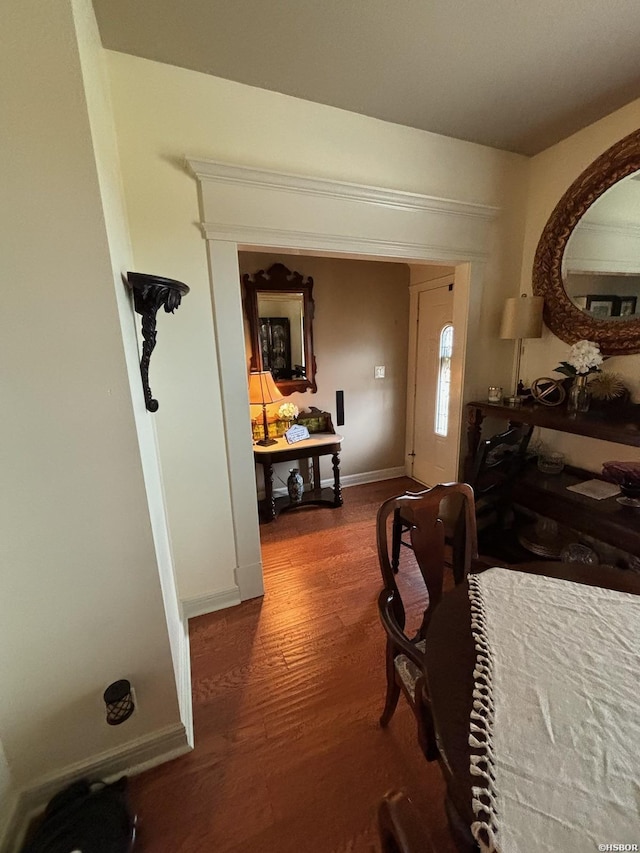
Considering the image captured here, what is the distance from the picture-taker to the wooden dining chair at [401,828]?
0.39 metres

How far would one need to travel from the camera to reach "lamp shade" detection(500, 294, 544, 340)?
2105mm

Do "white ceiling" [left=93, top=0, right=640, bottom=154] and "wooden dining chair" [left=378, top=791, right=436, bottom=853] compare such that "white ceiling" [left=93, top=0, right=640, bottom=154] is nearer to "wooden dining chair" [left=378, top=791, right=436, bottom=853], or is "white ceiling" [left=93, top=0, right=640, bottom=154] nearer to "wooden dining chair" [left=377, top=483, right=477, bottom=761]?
"wooden dining chair" [left=377, top=483, right=477, bottom=761]

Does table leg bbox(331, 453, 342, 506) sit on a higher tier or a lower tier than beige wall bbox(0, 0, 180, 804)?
lower

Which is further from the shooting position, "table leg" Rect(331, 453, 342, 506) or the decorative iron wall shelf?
"table leg" Rect(331, 453, 342, 506)

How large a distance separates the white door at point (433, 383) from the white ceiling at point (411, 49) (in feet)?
4.29

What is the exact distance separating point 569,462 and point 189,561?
2.46 metres

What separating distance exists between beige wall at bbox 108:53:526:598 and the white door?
3.13 feet

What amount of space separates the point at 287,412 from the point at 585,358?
6.99ft

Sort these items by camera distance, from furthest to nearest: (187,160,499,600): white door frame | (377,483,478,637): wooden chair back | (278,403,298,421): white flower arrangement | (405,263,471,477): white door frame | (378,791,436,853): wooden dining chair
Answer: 1. (278,403,298,421): white flower arrangement
2. (405,263,471,477): white door frame
3. (187,160,499,600): white door frame
4. (377,483,478,637): wooden chair back
5. (378,791,436,853): wooden dining chair

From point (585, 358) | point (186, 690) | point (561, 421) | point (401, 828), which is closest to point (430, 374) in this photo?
point (585, 358)

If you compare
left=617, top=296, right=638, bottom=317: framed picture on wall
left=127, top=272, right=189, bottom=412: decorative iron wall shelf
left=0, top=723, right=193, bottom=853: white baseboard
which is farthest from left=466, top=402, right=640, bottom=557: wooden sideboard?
left=0, top=723, right=193, bottom=853: white baseboard

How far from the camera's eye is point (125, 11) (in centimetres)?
122

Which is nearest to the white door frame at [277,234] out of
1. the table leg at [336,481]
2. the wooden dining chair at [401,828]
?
the table leg at [336,481]

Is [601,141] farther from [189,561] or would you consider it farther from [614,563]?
[189,561]
